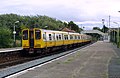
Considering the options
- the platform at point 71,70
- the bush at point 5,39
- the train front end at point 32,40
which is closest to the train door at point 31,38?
the train front end at point 32,40

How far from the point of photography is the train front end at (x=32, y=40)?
Result: 3067 centimetres

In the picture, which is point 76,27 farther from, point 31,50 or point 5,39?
point 31,50

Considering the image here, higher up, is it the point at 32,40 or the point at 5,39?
the point at 32,40

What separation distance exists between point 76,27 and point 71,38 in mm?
115988

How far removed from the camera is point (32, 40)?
102 feet

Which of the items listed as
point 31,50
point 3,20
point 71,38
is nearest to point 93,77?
point 31,50

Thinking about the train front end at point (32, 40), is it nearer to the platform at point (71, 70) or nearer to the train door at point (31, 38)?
the train door at point (31, 38)

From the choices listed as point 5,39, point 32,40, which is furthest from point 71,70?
point 5,39

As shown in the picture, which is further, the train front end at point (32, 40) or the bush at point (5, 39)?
the bush at point (5, 39)

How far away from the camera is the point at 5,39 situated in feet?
179

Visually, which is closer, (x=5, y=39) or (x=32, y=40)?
(x=32, y=40)

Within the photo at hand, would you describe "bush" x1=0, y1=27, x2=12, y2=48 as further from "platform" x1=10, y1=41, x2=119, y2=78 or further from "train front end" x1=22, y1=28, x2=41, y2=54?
"platform" x1=10, y1=41, x2=119, y2=78

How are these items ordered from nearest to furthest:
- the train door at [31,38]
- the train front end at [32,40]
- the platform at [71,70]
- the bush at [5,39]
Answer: the platform at [71,70] → the train front end at [32,40] → the train door at [31,38] → the bush at [5,39]

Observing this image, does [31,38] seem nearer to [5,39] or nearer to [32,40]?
[32,40]
